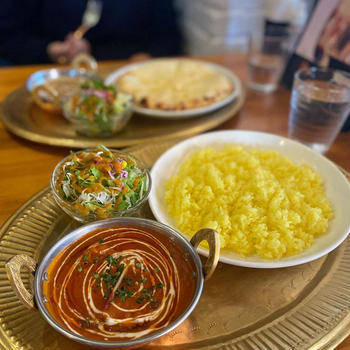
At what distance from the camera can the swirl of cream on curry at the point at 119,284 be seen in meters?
0.96

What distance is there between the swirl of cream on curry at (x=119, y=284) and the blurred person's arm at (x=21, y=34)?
3.16 metres

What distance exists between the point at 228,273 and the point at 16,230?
830mm

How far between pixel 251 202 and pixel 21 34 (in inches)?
141

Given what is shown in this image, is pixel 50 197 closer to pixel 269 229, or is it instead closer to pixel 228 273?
pixel 228 273

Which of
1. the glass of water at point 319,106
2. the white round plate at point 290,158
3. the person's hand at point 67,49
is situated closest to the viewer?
the white round plate at point 290,158

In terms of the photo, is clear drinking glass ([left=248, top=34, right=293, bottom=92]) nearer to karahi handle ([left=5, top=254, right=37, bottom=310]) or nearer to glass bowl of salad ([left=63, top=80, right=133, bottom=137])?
glass bowl of salad ([left=63, top=80, right=133, bottom=137])

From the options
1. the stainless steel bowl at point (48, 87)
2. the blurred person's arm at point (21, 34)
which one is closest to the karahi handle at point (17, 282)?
the stainless steel bowl at point (48, 87)

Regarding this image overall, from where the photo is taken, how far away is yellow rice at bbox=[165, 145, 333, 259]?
127 centimetres

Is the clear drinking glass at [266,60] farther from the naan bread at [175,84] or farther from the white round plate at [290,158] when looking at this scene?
the white round plate at [290,158]

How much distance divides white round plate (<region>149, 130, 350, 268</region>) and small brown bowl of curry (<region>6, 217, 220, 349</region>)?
5.7 inches

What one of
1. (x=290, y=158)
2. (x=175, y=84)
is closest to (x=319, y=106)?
(x=290, y=158)

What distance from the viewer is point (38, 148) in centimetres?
191

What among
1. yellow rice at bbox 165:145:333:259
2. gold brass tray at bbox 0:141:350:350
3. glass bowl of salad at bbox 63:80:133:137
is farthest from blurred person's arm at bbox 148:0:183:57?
gold brass tray at bbox 0:141:350:350

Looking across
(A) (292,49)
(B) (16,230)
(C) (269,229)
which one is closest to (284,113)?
(A) (292,49)
